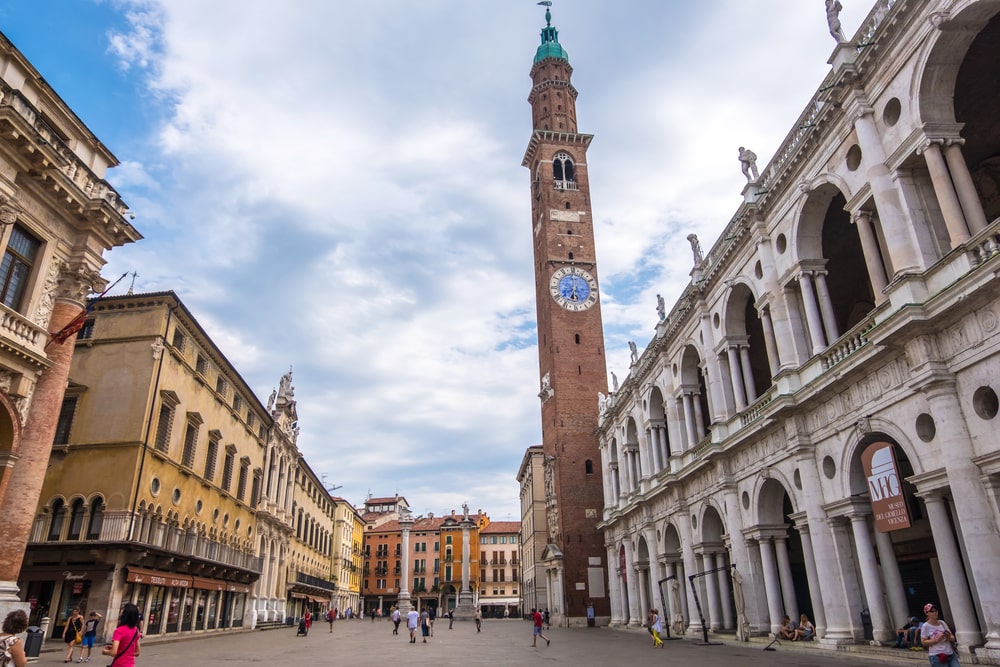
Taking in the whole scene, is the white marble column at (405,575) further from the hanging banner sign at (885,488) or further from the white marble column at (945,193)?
the white marble column at (945,193)

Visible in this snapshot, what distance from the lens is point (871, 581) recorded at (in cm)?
1644

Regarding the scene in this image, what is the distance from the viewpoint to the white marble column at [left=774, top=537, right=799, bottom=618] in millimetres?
21075

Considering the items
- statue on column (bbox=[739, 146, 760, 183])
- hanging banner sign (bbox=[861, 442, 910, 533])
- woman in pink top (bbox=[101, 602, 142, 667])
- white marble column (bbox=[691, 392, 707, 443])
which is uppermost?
statue on column (bbox=[739, 146, 760, 183])

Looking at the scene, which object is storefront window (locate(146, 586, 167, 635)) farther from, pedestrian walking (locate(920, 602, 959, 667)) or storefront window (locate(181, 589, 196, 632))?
pedestrian walking (locate(920, 602, 959, 667))

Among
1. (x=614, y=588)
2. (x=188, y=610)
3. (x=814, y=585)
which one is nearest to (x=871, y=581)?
(x=814, y=585)

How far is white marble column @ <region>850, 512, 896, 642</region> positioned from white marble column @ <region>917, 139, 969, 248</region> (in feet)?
24.2

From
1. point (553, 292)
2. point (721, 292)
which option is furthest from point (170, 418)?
point (553, 292)

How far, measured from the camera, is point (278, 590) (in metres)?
49.3

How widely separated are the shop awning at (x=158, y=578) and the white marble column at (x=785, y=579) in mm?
23126

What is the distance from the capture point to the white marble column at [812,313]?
1922 centimetres

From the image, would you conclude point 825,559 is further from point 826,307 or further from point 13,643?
point 13,643

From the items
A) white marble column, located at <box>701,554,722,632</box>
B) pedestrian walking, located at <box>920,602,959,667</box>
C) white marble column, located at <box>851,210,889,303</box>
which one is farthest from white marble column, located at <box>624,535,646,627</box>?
pedestrian walking, located at <box>920,602,959,667</box>

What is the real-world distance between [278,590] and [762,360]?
38.2 m

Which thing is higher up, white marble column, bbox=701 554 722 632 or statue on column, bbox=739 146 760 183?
statue on column, bbox=739 146 760 183
